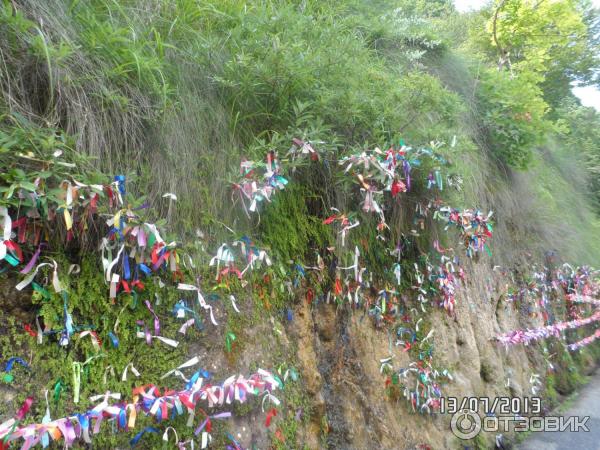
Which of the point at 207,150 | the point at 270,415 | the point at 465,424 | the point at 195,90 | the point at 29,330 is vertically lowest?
the point at 465,424

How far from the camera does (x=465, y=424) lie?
3.33 meters

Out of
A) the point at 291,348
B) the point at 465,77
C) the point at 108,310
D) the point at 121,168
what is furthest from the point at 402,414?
the point at 465,77

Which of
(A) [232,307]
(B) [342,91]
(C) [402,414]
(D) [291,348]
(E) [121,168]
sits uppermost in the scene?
(B) [342,91]

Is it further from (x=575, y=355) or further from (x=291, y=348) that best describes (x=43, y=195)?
(x=575, y=355)

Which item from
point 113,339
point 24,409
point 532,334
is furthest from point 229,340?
point 532,334

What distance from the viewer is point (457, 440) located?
3.20 meters

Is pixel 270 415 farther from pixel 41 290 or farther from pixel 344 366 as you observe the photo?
pixel 41 290

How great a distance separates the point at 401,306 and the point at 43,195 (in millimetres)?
2437

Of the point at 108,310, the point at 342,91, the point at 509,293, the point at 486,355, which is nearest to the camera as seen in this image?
the point at 108,310

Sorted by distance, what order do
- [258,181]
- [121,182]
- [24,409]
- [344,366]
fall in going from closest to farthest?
[24,409] → [121,182] → [258,181] → [344,366]

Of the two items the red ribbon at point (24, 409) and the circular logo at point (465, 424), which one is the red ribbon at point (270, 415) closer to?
the red ribbon at point (24, 409)

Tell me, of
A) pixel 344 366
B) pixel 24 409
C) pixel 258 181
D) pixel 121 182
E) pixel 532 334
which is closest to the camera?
pixel 24 409

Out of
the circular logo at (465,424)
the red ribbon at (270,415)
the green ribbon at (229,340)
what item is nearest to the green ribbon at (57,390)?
the green ribbon at (229,340)

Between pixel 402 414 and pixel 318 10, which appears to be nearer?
pixel 402 414
